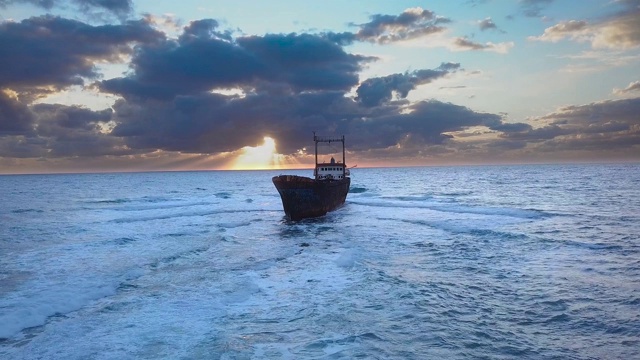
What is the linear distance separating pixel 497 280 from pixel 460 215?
24.6 meters

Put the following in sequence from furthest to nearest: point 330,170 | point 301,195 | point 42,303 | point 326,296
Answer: point 330,170
point 301,195
point 326,296
point 42,303

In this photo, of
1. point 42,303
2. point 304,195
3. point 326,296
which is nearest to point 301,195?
point 304,195

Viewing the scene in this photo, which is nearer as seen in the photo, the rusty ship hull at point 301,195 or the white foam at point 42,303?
the white foam at point 42,303

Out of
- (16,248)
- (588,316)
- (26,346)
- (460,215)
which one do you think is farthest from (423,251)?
(16,248)

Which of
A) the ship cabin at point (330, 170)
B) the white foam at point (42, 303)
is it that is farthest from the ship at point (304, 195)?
the white foam at point (42, 303)

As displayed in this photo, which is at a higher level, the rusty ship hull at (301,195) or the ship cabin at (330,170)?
the ship cabin at (330,170)

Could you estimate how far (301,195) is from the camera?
35656 mm

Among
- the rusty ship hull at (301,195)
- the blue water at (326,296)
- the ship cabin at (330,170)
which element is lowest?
the blue water at (326,296)

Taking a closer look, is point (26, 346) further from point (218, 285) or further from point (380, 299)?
point (380, 299)

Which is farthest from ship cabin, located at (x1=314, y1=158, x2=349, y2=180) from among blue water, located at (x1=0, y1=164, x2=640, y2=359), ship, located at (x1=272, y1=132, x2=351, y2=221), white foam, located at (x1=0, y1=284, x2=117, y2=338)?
white foam, located at (x1=0, y1=284, x2=117, y2=338)

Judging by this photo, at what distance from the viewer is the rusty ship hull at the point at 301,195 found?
34656 mm

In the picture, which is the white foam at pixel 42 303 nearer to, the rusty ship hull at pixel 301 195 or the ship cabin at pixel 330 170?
the rusty ship hull at pixel 301 195

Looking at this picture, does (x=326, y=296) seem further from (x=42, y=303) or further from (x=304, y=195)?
(x=304, y=195)

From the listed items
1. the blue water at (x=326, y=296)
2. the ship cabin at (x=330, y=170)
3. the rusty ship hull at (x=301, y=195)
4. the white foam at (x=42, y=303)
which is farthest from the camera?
the ship cabin at (x=330, y=170)
